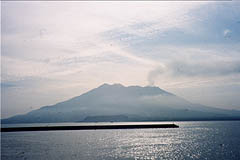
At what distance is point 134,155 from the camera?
5134 cm

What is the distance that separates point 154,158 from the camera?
48.2 m

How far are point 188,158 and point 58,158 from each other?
23723 mm

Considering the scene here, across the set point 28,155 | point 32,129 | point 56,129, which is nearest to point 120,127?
point 56,129

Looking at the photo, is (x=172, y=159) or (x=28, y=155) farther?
(x=28, y=155)

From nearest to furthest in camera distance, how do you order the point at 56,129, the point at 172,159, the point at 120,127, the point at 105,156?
the point at 172,159, the point at 105,156, the point at 56,129, the point at 120,127

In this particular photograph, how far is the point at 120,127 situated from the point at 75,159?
118m

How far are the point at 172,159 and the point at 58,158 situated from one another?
68.4 ft

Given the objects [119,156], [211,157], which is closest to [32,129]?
[119,156]

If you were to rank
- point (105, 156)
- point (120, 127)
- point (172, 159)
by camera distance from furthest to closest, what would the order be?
point (120, 127) < point (105, 156) < point (172, 159)

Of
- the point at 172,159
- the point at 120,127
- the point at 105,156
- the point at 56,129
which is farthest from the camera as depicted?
the point at 120,127

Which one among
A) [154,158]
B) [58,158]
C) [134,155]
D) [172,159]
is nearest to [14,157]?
[58,158]

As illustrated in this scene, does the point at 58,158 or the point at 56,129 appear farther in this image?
the point at 56,129

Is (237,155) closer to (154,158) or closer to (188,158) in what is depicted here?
(188,158)

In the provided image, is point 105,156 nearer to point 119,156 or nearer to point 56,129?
point 119,156
